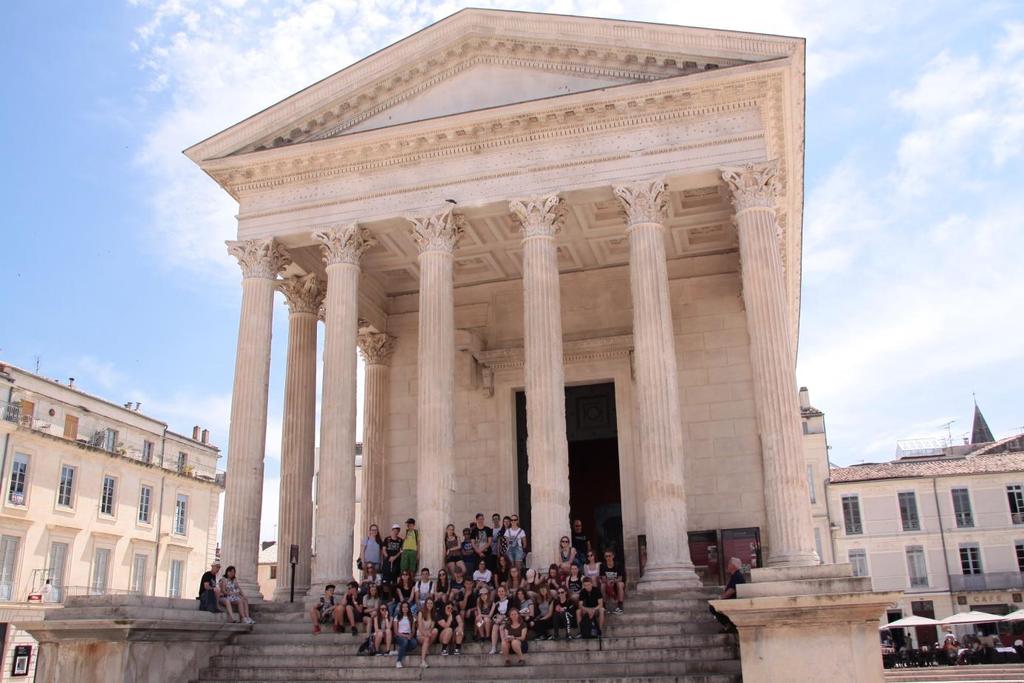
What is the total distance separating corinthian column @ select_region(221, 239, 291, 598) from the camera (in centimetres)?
1862

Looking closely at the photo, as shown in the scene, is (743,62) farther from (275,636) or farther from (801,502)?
(275,636)

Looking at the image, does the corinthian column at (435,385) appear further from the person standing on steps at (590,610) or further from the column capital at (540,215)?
the person standing on steps at (590,610)

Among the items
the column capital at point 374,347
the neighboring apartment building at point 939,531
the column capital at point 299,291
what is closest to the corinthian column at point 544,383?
the column capital at point 299,291

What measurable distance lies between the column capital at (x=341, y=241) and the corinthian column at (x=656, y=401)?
5683 millimetres

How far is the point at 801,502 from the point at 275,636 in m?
9.34

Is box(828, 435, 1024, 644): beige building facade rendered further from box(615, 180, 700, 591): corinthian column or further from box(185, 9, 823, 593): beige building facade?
box(615, 180, 700, 591): corinthian column

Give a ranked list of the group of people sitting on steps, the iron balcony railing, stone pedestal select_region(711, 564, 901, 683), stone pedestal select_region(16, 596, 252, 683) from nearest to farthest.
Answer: stone pedestal select_region(711, 564, 901, 683)
stone pedestal select_region(16, 596, 252, 683)
the group of people sitting on steps
the iron balcony railing

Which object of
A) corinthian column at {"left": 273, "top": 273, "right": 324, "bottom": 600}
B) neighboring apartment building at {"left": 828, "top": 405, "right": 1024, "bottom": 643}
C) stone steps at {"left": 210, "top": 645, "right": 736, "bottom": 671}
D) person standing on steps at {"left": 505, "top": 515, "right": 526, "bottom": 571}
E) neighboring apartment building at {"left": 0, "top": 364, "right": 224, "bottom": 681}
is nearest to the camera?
stone steps at {"left": 210, "top": 645, "right": 736, "bottom": 671}

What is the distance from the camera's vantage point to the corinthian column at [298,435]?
800 inches

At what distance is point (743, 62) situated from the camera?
1816 cm

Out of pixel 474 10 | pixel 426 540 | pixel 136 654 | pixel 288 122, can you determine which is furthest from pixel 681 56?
pixel 136 654

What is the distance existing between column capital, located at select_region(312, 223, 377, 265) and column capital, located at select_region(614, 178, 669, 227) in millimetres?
5674

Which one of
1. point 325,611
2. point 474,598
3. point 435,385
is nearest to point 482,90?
point 435,385

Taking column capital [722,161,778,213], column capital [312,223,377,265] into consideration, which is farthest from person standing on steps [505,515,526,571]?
column capital [722,161,778,213]
